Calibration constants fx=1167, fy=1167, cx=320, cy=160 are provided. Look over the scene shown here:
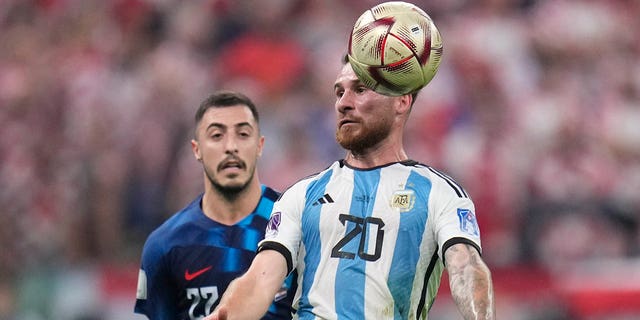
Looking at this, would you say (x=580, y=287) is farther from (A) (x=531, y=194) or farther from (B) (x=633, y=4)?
(B) (x=633, y=4)

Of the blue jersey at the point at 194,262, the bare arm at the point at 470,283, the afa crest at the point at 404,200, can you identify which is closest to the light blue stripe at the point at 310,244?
the afa crest at the point at 404,200

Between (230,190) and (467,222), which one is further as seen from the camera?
(230,190)

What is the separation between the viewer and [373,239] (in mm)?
5066

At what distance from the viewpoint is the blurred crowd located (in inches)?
402

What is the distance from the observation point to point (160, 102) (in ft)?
39.8

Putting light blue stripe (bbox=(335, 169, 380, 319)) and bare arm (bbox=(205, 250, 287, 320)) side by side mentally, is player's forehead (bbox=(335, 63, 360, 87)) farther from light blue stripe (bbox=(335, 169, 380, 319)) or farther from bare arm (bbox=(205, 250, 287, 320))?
bare arm (bbox=(205, 250, 287, 320))

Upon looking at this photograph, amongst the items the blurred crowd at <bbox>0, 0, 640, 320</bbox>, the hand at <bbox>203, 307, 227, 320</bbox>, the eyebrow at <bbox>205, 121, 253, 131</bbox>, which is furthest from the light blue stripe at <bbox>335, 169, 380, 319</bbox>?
the blurred crowd at <bbox>0, 0, 640, 320</bbox>

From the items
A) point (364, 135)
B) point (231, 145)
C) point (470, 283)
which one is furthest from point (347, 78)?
point (231, 145)

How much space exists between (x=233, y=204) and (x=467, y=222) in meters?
2.36

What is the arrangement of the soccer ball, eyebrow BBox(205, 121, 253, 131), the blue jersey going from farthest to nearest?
1. eyebrow BBox(205, 121, 253, 131)
2. the blue jersey
3. the soccer ball

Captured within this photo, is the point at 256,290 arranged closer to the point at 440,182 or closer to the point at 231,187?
the point at 440,182

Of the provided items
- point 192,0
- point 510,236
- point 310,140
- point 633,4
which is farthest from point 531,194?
point 192,0

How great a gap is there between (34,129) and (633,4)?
6696 mm

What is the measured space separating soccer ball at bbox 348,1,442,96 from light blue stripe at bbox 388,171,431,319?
577mm
